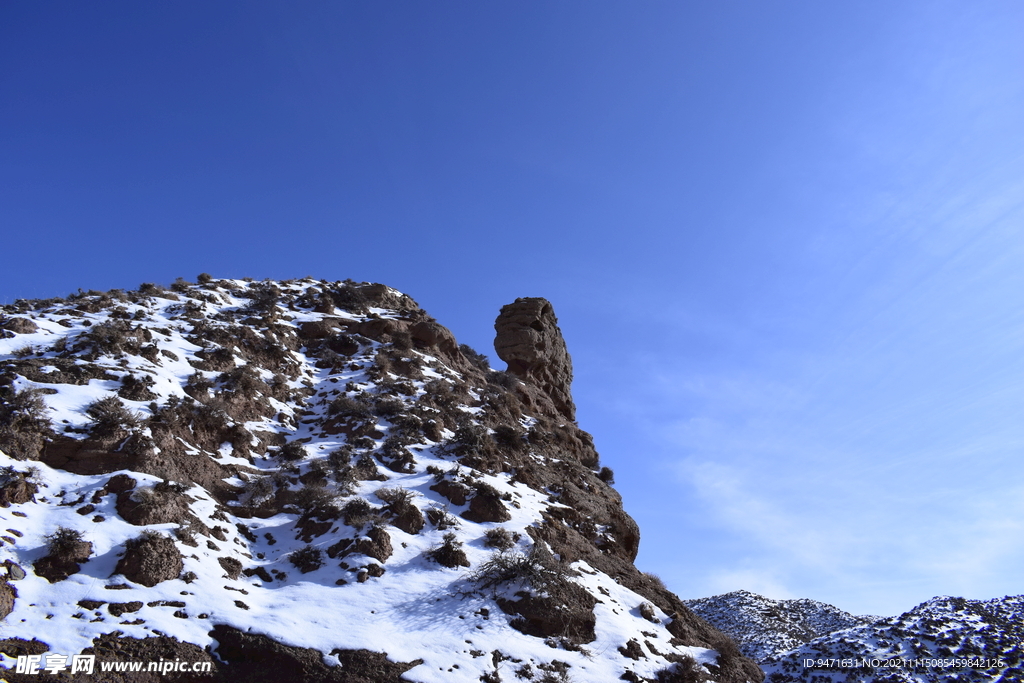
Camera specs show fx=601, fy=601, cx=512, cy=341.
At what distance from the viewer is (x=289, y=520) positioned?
57.5ft

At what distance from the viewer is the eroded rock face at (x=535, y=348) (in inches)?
1355

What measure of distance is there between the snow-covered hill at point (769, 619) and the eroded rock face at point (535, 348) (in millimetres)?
16521

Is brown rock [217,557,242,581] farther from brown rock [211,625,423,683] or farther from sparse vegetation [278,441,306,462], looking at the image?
sparse vegetation [278,441,306,462]

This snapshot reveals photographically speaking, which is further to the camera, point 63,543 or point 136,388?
point 136,388

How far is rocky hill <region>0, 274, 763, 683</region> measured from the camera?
12078mm

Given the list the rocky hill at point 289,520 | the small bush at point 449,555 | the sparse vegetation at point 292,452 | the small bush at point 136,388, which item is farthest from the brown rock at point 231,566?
the small bush at point 136,388

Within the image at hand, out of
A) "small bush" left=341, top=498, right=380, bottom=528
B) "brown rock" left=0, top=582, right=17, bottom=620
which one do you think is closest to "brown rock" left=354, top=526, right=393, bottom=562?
"small bush" left=341, top=498, right=380, bottom=528

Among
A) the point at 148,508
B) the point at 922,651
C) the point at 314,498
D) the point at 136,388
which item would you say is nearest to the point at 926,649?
the point at 922,651

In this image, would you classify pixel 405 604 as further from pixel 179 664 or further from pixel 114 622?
pixel 114 622

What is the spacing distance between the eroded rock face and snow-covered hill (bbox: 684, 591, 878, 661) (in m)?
16.5

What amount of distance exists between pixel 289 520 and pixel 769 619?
115 feet

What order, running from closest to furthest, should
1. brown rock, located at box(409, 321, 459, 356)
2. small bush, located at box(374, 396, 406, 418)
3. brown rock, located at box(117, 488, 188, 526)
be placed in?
brown rock, located at box(117, 488, 188, 526)
small bush, located at box(374, 396, 406, 418)
brown rock, located at box(409, 321, 459, 356)

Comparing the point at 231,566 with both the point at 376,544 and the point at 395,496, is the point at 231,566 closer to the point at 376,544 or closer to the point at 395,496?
the point at 376,544

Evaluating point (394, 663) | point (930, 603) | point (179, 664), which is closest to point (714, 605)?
point (930, 603)
